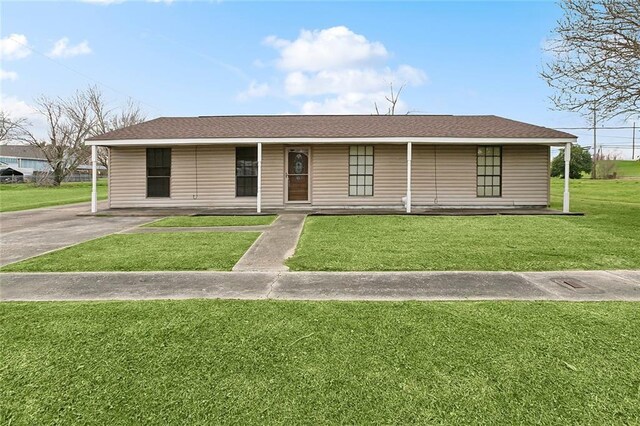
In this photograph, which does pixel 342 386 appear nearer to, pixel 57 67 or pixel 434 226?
pixel 434 226

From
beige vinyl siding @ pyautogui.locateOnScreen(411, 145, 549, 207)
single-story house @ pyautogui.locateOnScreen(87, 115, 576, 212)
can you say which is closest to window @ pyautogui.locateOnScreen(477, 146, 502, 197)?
single-story house @ pyautogui.locateOnScreen(87, 115, 576, 212)

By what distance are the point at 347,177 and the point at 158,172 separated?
22.4 feet

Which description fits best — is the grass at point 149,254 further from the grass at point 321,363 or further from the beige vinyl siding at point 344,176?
the beige vinyl siding at point 344,176

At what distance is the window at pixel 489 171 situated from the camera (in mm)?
13094

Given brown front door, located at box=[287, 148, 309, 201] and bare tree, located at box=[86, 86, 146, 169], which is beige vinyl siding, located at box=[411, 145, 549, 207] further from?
bare tree, located at box=[86, 86, 146, 169]

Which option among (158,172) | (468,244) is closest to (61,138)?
(158,172)

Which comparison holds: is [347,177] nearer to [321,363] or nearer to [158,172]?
[158,172]

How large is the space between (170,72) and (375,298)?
25.2 m

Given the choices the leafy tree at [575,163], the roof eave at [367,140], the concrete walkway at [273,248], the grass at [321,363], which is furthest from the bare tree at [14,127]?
the leafy tree at [575,163]

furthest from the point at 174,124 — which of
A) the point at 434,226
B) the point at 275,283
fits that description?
the point at 275,283

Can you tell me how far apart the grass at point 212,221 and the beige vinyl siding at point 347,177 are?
2690 mm

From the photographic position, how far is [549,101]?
11.4 metres

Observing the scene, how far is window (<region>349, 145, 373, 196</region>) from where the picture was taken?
13086 mm

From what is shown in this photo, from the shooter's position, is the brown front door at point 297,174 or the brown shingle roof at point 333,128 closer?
the brown shingle roof at point 333,128
